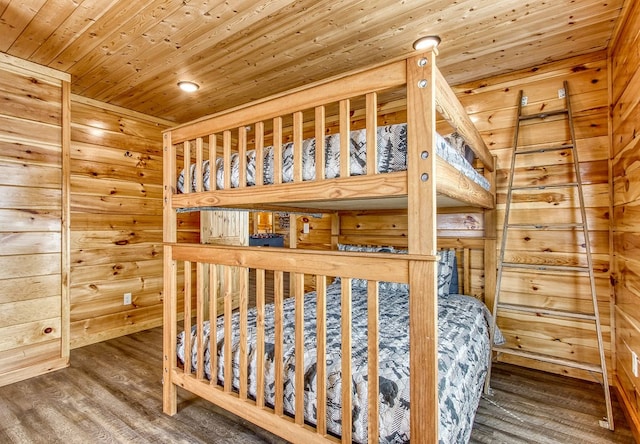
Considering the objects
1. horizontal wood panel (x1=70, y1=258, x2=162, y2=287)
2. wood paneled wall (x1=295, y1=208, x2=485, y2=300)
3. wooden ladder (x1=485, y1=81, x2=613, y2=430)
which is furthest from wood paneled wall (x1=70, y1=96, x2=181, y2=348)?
wooden ladder (x1=485, y1=81, x2=613, y2=430)

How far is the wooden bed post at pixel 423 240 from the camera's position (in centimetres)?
105

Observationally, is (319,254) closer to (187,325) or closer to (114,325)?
(187,325)

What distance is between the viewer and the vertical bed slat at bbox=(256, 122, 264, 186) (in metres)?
1.47

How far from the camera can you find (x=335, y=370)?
1.38 metres

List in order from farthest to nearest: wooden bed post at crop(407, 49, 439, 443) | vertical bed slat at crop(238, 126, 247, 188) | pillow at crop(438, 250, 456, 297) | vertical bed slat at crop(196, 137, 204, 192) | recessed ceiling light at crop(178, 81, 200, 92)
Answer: recessed ceiling light at crop(178, 81, 200, 92) < pillow at crop(438, 250, 456, 297) < vertical bed slat at crop(196, 137, 204, 192) < vertical bed slat at crop(238, 126, 247, 188) < wooden bed post at crop(407, 49, 439, 443)

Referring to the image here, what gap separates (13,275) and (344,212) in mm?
2722

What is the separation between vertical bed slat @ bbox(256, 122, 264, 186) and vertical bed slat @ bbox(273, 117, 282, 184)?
81 millimetres

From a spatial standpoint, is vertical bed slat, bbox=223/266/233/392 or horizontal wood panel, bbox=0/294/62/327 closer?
vertical bed slat, bbox=223/266/233/392

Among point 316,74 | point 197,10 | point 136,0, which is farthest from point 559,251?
point 136,0

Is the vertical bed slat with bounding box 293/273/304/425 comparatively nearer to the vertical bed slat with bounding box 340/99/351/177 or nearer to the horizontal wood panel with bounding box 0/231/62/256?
the vertical bed slat with bounding box 340/99/351/177

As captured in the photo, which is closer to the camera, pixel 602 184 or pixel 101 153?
pixel 602 184

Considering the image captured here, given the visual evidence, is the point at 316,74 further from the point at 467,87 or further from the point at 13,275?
the point at 13,275

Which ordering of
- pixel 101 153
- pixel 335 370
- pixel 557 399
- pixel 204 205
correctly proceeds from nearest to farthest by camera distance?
pixel 335 370 → pixel 204 205 → pixel 557 399 → pixel 101 153

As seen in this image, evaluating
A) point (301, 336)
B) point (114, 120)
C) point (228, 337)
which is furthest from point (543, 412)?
point (114, 120)
